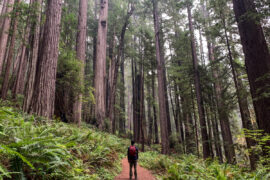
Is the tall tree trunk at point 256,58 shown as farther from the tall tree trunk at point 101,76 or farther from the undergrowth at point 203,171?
the tall tree trunk at point 101,76

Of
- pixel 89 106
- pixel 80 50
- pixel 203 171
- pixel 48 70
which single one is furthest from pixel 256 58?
pixel 89 106

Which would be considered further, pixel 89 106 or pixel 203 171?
pixel 89 106

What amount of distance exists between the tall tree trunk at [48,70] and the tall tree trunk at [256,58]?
6.42 meters

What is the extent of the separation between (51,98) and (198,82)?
32.2ft

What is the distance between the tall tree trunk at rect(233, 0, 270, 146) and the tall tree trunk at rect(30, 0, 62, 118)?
6420 mm

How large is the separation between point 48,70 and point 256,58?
22.4ft

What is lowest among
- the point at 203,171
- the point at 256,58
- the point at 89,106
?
the point at 203,171

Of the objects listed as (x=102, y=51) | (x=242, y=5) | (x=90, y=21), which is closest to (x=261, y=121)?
(x=242, y=5)

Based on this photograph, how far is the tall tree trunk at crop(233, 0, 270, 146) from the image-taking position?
4348 millimetres

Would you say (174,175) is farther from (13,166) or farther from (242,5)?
(242,5)

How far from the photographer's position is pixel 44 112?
17.2 feet

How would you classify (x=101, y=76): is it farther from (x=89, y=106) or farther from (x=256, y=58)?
(x=256, y=58)

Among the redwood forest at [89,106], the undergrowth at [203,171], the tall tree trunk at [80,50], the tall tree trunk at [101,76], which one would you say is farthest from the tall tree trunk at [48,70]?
the tall tree trunk at [101,76]

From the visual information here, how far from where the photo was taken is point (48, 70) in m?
5.53
